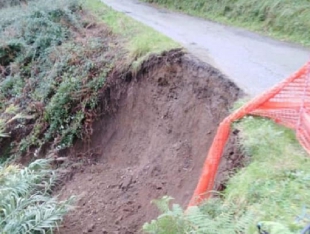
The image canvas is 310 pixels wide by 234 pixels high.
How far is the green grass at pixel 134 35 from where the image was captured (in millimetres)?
8812

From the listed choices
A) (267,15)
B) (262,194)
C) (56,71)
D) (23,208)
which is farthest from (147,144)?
(267,15)

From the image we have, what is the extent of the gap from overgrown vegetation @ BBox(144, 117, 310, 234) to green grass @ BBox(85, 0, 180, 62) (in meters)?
3.54

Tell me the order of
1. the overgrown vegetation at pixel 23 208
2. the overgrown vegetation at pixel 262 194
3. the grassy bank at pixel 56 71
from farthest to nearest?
the grassy bank at pixel 56 71 < the overgrown vegetation at pixel 23 208 < the overgrown vegetation at pixel 262 194

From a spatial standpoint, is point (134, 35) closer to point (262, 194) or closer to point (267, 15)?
point (267, 15)

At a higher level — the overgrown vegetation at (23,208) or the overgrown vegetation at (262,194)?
the overgrown vegetation at (262,194)

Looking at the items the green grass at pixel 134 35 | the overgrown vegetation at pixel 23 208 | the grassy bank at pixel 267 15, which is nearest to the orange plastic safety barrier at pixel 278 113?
the overgrown vegetation at pixel 23 208

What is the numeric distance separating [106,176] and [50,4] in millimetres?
6483

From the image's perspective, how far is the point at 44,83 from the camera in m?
10.3

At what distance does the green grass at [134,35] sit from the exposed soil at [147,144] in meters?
0.30

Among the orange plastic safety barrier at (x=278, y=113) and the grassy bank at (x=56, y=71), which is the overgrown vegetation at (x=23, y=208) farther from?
the orange plastic safety barrier at (x=278, y=113)

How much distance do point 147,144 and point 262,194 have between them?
374cm

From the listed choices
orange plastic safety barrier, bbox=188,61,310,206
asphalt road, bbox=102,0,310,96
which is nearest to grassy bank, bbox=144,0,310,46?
asphalt road, bbox=102,0,310,96

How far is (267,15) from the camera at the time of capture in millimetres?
11469

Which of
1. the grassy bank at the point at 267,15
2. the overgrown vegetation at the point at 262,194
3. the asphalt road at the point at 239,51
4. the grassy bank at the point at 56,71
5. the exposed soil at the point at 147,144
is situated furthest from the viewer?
the grassy bank at the point at 267,15
